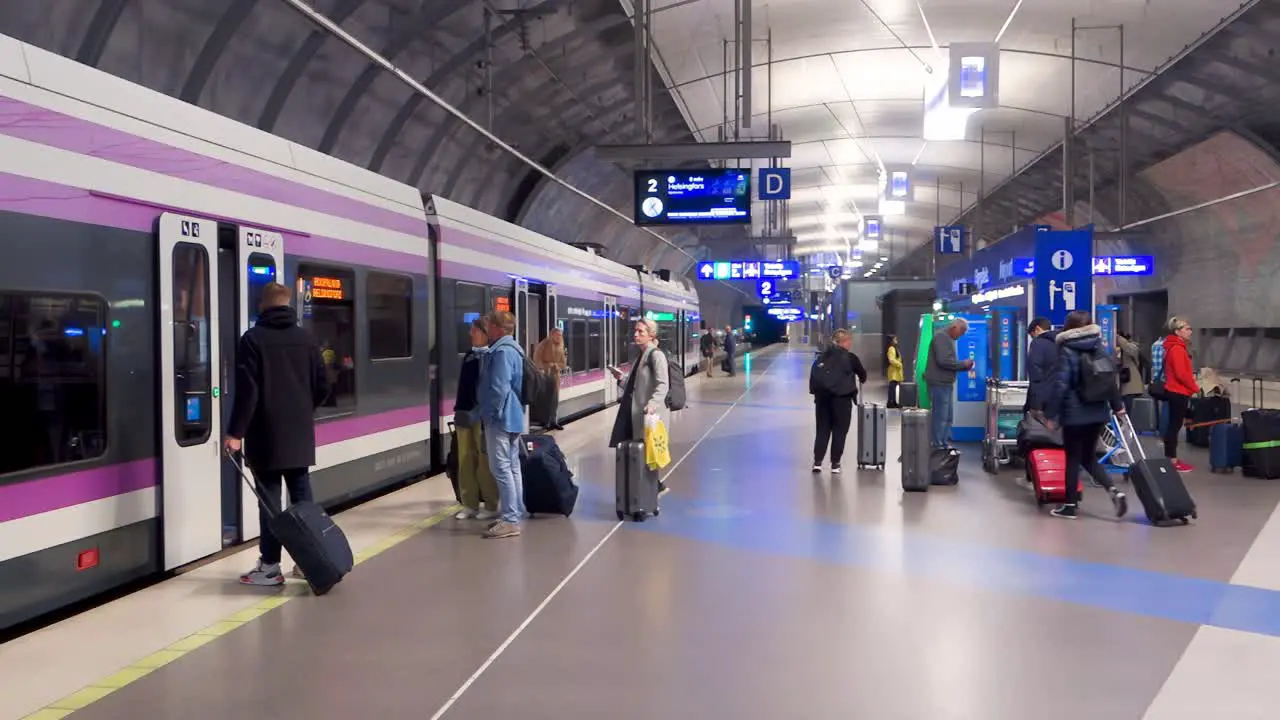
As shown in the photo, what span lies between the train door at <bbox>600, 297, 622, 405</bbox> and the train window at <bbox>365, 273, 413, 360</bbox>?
1027cm

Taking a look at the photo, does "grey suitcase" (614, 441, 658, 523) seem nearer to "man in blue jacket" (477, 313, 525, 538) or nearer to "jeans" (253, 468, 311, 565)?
"man in blue jacket" (477, 313, 525, 538)

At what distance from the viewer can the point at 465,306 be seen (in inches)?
458

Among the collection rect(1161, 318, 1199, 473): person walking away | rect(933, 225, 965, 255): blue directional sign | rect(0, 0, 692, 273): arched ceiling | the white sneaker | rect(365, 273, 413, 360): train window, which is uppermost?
rect(0, 0, 692, 273): arched ceiling

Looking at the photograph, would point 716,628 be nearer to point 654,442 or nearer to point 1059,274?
point 654,442

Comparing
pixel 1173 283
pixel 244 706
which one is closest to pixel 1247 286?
pixel 1173 283

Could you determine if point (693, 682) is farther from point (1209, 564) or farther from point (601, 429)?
point (601, 429)

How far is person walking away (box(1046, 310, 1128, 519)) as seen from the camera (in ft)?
28.1

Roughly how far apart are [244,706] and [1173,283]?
1120 inches

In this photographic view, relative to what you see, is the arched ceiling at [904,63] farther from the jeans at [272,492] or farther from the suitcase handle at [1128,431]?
the jeans at [272,492]

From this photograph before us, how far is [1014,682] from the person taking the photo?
4.73 metres

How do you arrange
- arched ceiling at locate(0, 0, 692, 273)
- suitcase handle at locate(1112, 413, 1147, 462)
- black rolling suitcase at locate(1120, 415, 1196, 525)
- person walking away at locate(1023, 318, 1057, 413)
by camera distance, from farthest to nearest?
arched ceiling at locate(0, 0, 692, 273) → person walking away at locate(1023, 318, 1057, 413) → suitcase handle at locate(1112, 413, 1147, 462) → black rolling suitcase at locate(1120, 415, 1196, 525)

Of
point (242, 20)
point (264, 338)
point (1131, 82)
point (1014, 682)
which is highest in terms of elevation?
point (1131, 82)

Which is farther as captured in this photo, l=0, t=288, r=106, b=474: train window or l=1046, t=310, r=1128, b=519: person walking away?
l=1046, t=310, r=1128, b=519: person walking away

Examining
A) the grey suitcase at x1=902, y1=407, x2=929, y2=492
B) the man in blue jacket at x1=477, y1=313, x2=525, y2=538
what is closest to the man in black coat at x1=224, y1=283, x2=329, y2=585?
the man in blue jacket at x1=477, y1=313, x2=525, y2=538
